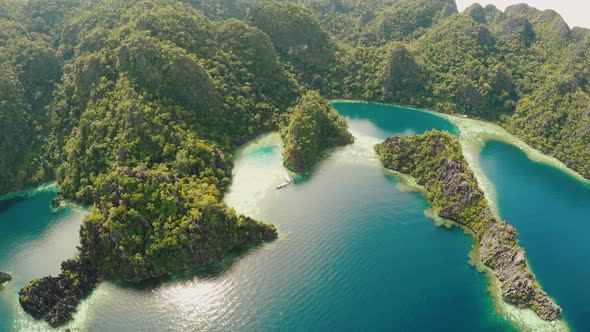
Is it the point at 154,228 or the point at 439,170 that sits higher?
the point at 439,170

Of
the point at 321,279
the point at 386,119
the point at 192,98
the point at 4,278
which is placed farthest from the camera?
the point at 386,119

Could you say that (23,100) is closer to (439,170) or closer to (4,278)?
(4,278)

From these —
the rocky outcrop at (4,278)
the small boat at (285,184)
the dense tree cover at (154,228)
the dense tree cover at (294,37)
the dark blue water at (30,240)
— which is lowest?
the rocky outcrop at (4,278)

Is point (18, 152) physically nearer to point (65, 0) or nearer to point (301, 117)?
point (301, 117)

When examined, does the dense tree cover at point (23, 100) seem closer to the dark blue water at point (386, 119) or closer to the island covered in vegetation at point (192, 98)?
the island covered in vegetation at point (192, 98)

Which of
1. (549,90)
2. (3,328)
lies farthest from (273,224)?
(549,90)

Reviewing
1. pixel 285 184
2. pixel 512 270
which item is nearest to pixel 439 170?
pixel 512 270

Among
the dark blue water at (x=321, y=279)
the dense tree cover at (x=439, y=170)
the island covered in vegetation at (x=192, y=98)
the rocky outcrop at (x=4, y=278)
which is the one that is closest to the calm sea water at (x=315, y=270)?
the dark blue water at (x=321, y=279)
